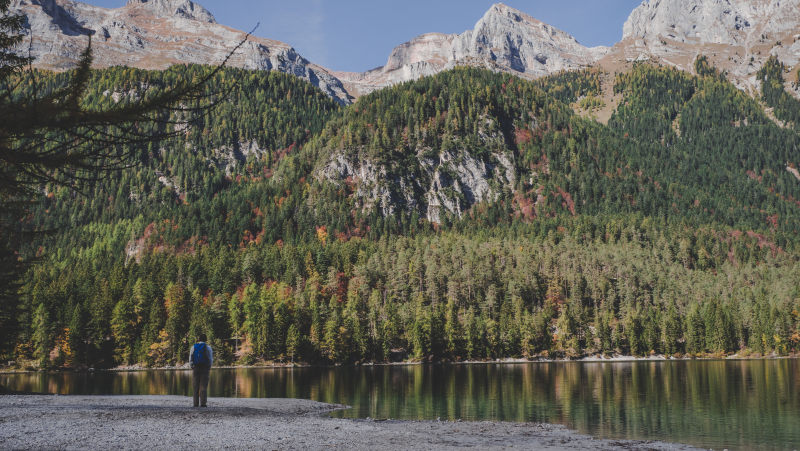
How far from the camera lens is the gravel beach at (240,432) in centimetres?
2025

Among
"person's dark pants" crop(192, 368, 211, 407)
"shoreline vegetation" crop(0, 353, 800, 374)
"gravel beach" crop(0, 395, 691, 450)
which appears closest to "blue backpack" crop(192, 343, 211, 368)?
"person's dark pants" crop(192, 368, 211, 407)

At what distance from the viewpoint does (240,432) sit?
23438mm

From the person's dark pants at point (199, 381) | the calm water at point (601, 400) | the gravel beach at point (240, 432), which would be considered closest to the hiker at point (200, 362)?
the person's dark pants at point (199, 381)

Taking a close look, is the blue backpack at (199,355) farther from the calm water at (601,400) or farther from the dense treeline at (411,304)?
the dense treeline at (411,304)

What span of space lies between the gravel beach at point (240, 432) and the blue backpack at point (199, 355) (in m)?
2.68

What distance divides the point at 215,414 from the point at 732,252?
20252cm

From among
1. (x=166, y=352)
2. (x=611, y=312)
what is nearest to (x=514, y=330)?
(x=611, y=312)

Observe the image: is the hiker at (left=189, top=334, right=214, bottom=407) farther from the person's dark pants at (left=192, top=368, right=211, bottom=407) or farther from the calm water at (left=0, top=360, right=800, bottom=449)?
the calm water at (left=0, top=360, right=800, bottom=449)

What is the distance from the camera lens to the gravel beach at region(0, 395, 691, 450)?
20250 millimetres

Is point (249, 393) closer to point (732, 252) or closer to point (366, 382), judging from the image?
point (366, 382)

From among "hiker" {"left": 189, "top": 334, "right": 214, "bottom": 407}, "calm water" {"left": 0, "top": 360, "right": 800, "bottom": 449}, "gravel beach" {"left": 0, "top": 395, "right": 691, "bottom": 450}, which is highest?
"hiker" {"left": 189, "top": 334, "right": 214, "bottom": 407}

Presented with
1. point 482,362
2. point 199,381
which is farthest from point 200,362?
point 482,362

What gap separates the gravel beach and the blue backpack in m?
2.68

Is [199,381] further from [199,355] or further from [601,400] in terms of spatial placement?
[601,400]
